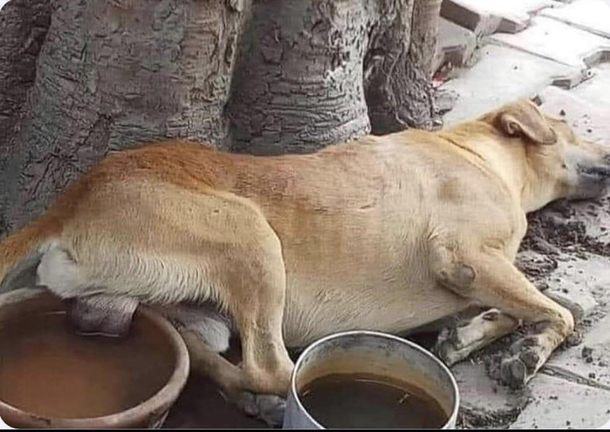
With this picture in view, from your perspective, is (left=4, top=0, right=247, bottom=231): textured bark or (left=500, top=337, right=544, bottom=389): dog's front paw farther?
(left=4, top=0, right=247, bottom=231): textured bark

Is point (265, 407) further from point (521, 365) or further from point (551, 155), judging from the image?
point (551, 155)

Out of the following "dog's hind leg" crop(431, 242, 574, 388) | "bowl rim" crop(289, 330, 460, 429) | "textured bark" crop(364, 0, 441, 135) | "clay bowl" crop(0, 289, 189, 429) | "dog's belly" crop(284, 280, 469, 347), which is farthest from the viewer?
"textured bark" crop(364, 0, 441, 135)

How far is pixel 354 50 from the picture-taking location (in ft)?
15.5

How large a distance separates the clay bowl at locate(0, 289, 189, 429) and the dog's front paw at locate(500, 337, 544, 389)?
40.9 inches

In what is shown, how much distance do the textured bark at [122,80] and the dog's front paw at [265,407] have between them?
3.32ft

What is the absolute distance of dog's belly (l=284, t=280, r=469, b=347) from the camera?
4.04 m

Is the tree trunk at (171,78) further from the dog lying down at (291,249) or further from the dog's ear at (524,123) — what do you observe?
the dog's ear at (524,123)

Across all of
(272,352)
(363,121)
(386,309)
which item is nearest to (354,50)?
(363,121)

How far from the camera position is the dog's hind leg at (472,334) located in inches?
165

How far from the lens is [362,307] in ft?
13.5

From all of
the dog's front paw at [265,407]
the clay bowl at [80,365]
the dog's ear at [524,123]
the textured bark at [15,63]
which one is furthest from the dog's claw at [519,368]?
the textured bark at [15,63]

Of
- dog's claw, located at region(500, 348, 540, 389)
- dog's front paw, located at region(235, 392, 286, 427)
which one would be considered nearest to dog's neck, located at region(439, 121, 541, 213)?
dog's claw, located at region(500, 348, 540, 389)

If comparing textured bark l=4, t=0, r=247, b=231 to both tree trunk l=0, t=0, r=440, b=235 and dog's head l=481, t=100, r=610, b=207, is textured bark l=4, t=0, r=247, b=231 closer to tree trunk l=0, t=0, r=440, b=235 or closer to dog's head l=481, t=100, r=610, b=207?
tree trunk l=0, t=0, r=440, b=235

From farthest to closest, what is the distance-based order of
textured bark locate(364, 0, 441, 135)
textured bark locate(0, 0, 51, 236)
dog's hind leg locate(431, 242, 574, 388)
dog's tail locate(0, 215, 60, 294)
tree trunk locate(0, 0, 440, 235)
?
textured bark locate(364, 0, 441, 135) → textured bark locate(0, 0, 51, 236) → tree trunk locate(0, 0, 440, 235) → dog's hind leg locate(431, 242, 574, 388) → dog's tail locate(0, 215, 60, 294)
